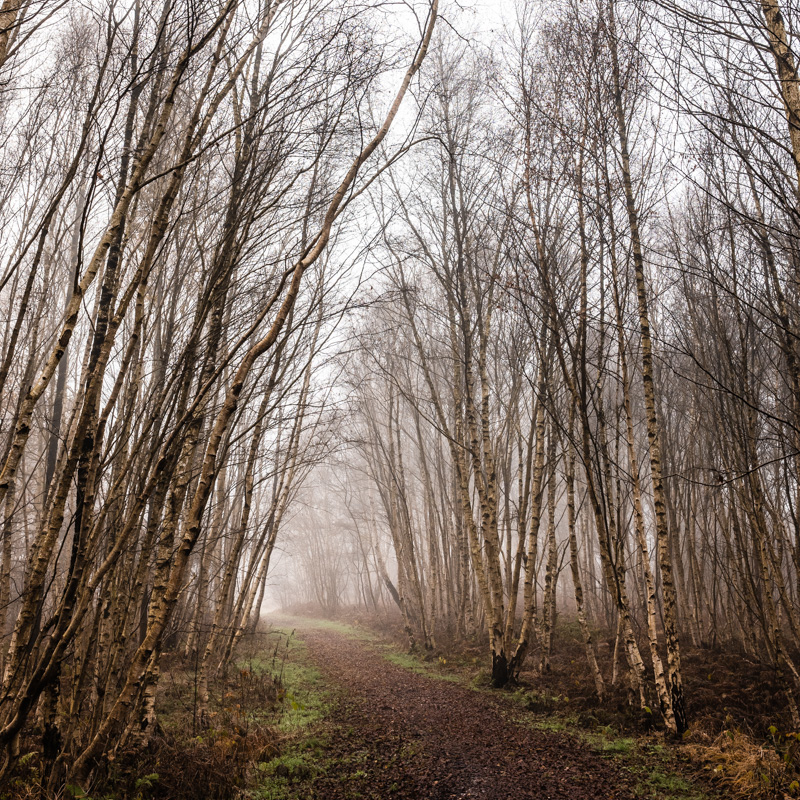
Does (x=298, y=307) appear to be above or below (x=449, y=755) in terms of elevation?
above

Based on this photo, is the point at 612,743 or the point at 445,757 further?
the point at 612,743

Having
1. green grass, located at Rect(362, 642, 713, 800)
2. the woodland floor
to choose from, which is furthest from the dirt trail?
green grass, located at Rect(362, 642, 713, 800)

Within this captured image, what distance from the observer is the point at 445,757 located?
477 cm

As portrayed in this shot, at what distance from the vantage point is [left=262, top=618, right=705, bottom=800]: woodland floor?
4062 millimetres

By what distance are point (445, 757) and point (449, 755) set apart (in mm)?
65

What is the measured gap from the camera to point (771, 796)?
3621mm

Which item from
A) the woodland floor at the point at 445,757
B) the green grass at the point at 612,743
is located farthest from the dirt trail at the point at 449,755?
the green grass at the point at 612,743

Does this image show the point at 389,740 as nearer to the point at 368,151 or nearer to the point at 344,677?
the point at 344,677

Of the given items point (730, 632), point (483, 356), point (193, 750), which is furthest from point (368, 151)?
point (730, 632)

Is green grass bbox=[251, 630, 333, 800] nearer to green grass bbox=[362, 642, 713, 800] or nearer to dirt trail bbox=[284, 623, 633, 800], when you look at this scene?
dirt trail bbox=[284, 623, 633, 800]

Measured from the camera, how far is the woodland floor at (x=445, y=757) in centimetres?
406

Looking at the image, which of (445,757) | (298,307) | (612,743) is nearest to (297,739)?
(445,757)

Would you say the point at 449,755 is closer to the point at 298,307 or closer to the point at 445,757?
the point at 445,757

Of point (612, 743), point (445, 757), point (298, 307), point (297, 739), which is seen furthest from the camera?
point (298, 307)
